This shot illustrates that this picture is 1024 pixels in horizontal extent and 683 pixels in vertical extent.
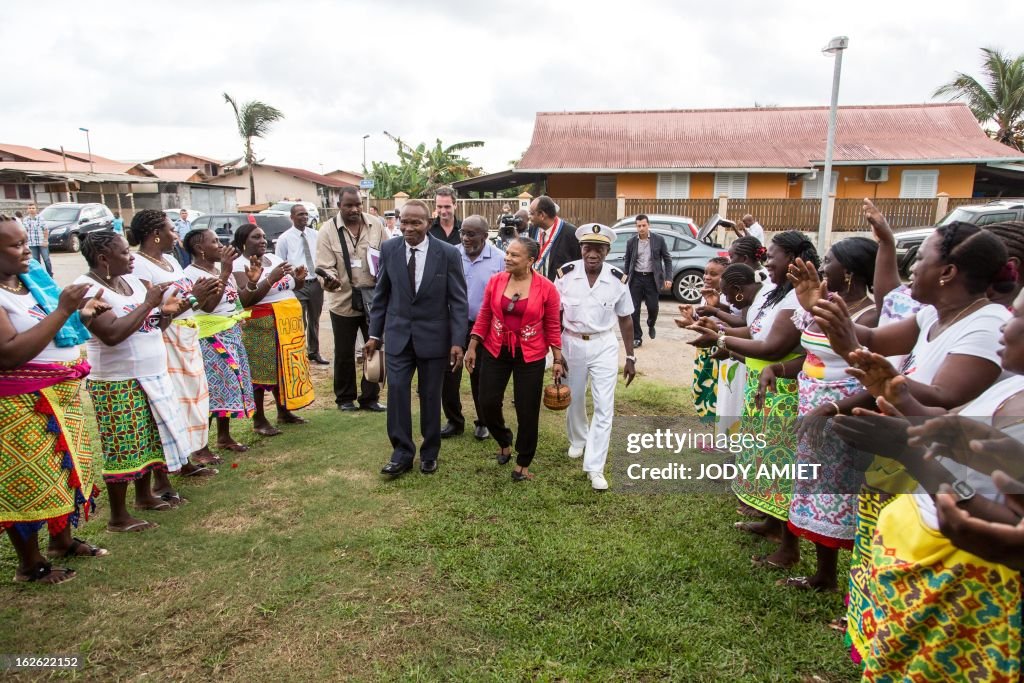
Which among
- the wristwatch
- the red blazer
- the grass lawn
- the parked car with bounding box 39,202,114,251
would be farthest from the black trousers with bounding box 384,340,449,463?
the parked car with bounding box 39,202,114,251

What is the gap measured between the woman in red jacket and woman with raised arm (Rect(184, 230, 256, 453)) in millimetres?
1999

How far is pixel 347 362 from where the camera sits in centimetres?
638

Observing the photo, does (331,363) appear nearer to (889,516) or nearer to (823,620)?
(823,620)

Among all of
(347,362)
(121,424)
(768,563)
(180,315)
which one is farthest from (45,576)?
(768,563)

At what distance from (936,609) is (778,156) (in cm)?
2202

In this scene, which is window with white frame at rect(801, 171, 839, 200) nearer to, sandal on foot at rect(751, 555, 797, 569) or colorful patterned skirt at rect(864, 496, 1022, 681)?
sandal on foot at rect(751, 555, 797, 569)

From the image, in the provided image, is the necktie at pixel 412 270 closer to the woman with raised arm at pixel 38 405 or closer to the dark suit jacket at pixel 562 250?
the dark suit jacket at pixel 562 250

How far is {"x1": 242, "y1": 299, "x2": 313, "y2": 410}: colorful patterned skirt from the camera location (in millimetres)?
5536

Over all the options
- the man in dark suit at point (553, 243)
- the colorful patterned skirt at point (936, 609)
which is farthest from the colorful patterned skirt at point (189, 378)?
the colorful patterned skirt at point (936, 609)

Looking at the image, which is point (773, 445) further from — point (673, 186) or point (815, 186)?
point (815, 186)

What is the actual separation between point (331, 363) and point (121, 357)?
4.34m

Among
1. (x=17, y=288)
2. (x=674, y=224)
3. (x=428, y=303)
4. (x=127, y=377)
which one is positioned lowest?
(x=127, y=377)

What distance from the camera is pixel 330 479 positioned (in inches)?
185

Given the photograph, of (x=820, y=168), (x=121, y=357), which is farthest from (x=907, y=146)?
(x=121, y=357)
